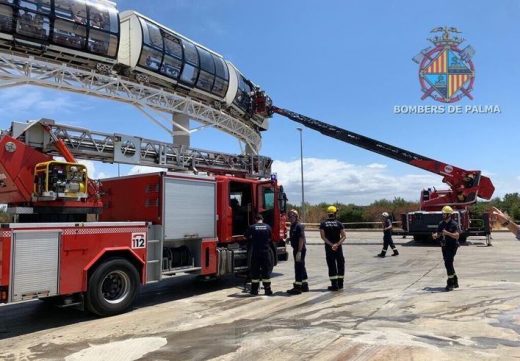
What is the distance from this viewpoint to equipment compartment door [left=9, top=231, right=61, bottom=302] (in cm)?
651

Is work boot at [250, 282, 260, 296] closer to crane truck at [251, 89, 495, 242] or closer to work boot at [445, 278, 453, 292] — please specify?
work boot at [445, 278, 453, 292]

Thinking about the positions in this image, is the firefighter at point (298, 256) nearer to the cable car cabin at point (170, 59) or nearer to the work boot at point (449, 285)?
the work boot at point (449, 285)

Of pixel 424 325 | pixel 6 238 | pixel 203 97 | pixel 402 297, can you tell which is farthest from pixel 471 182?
pixel 6 238

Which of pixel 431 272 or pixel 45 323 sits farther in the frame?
pixel 431 272

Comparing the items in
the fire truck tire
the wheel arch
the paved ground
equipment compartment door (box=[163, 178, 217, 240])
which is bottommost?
the paved ground

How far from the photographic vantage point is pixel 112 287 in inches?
313

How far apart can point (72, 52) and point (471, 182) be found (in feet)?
59.7

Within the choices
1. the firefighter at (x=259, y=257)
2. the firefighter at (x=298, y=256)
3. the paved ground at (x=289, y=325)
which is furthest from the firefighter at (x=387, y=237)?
the firefighter at (x=259, y=257)

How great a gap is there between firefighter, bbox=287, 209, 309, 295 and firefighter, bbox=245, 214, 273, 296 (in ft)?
1.80

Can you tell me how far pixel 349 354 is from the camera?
17.4 feet

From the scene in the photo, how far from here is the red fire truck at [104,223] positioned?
6.88m

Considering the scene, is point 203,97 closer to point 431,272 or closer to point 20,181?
point 431,272

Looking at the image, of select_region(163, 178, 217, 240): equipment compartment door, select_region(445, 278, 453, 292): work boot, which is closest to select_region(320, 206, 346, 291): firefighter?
select_region(445, 278, 453, 292): work boot

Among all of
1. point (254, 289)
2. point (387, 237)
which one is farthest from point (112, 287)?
point (387, 237)
